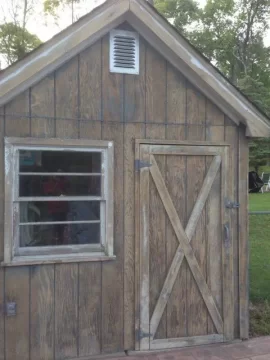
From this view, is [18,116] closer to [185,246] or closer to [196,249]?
[185,246]

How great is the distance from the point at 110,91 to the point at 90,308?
93.0 inches

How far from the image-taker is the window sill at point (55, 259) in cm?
398

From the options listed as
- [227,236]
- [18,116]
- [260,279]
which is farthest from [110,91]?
[260,279]

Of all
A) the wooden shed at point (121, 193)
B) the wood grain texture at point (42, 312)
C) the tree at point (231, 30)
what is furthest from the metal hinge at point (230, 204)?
the tree at point (231, 30)

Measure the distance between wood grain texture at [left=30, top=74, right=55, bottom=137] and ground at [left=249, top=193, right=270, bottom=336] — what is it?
3554 millimetres

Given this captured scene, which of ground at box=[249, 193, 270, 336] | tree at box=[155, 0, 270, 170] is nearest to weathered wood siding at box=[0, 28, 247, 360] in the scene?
ground at box=[249, 193, 270, 336]

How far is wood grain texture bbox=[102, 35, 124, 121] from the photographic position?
4.28m

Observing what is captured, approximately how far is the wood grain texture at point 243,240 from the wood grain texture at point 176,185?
73 cm

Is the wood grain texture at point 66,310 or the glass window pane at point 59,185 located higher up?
the glass window pane at point 59,185

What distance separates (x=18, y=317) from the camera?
4.02 m

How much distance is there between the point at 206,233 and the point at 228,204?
436 mm

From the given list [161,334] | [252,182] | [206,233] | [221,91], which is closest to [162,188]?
[206,233]

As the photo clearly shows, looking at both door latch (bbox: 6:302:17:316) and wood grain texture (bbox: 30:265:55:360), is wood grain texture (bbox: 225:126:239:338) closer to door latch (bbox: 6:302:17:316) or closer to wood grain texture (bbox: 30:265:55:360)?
wood grain texture (bbox: 30:265:55:360)

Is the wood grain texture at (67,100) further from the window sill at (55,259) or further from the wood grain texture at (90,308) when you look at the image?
the wood grain texture at (90,308)
